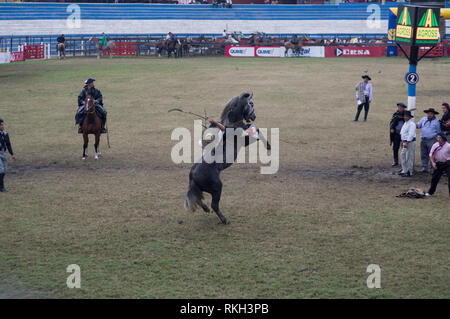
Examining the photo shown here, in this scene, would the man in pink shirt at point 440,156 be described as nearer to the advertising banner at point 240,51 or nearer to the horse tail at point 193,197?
the horse tail at point 193,197

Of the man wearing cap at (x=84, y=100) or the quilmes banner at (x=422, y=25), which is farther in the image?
the man wearing cap at (x=84, y=100)

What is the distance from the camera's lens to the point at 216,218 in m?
12.1

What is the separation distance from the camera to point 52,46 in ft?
178

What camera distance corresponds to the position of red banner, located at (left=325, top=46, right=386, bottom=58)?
172ft

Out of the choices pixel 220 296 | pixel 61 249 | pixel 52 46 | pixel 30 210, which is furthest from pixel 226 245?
pixel 52 46

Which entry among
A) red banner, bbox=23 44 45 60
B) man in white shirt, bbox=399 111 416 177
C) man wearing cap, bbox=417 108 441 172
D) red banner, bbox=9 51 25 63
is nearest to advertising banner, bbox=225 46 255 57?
red banner, bbox=23 44 45 60

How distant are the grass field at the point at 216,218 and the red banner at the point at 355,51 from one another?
27.7m

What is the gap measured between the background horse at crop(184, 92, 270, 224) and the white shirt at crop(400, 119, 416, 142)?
18.6 ft

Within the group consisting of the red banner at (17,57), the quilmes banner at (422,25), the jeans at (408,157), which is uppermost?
the red banner at (17,57)

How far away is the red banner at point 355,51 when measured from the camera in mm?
52406

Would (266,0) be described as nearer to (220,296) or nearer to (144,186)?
(144,186)

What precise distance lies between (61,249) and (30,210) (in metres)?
2.76

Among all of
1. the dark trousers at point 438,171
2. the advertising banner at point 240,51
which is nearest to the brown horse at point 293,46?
the advertising banner at point 240,51

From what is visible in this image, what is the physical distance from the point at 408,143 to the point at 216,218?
6.47 m
